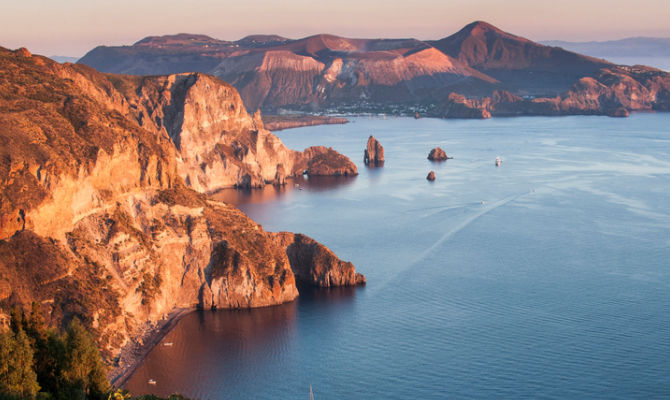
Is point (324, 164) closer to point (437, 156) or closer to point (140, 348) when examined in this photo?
point (437, 156)

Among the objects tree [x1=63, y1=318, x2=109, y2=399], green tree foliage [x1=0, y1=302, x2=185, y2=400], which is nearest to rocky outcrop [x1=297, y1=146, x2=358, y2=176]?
green tree foliage [x1=0, y1=302, x2=185, y2=400]

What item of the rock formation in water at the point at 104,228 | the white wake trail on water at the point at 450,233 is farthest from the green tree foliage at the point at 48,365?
the white wake trail on water at the point at 450,233

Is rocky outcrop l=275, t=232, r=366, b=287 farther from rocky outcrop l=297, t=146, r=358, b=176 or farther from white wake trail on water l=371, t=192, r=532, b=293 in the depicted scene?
rocky outcrop l=297, t=146, r=358, b=176

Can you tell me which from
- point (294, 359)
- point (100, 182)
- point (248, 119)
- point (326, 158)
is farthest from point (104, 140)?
point (326, 158)

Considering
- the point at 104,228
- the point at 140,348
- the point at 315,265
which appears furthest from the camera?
the point at 315,265

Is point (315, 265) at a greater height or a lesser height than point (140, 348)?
greater

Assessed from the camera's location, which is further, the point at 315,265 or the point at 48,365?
the point at 315,265

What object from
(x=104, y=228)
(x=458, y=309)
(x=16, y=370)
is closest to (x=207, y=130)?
(x=104, y=228)
